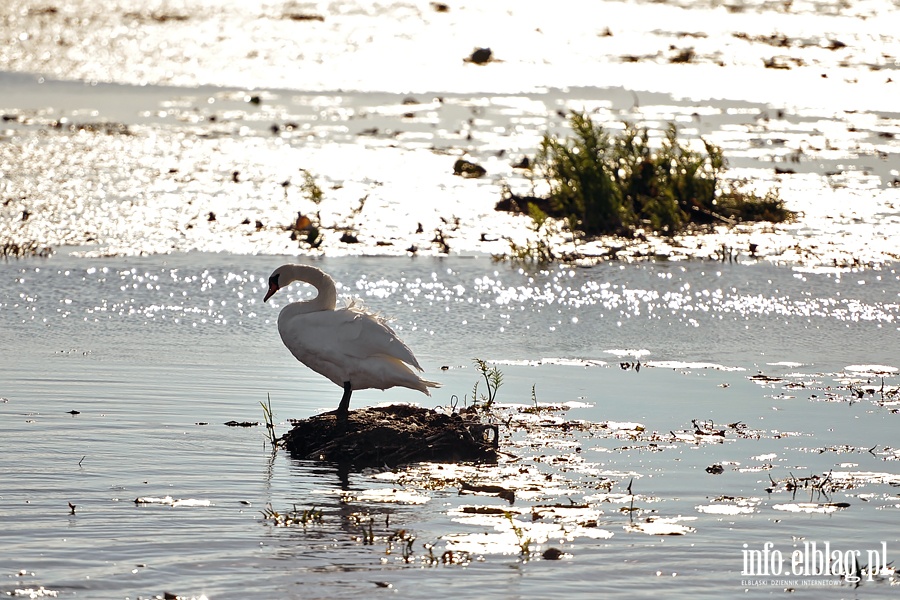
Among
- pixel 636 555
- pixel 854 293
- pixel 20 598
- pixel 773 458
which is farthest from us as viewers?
pixel 854 293

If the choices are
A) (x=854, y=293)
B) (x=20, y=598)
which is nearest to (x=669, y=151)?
(x=854, y=293)

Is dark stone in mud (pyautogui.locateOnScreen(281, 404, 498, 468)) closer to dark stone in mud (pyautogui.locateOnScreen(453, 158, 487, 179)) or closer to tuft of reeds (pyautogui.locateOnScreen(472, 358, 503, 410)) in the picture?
tuft of reeds (pyautogui.locateOnScreen(472, 358, 503, 410))

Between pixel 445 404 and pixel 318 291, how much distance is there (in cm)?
128

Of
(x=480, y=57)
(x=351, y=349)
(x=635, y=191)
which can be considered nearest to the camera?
(x=351, y=349)

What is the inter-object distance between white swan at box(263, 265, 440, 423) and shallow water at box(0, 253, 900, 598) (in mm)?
613

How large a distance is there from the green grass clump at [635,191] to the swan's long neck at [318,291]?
7.26 meters

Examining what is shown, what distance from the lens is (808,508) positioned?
8.45 m

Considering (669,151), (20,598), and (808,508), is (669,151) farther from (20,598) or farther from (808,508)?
(20,598)

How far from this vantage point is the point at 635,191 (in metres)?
19.0

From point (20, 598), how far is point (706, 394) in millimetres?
5952

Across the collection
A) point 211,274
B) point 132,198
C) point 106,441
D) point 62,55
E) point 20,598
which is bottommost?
point 20,598

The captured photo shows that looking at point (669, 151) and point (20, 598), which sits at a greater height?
point (669, 151)

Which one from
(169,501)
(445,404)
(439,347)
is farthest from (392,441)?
(439,347)

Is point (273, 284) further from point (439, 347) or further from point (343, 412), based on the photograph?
point (439, 347)
